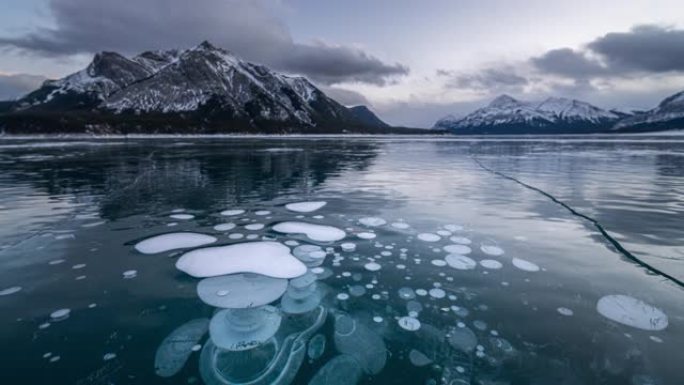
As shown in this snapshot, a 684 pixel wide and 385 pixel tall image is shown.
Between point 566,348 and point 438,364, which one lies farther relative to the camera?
Answer: point 566,348

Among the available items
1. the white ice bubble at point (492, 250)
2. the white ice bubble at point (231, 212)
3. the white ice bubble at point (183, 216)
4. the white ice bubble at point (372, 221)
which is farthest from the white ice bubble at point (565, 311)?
the white ice bubble at point (183, 216)

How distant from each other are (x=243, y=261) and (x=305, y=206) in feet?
20.5

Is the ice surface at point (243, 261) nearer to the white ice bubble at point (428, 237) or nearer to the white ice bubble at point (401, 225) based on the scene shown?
the white ice bubble at point (428, 237)

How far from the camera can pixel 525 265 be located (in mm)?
8320

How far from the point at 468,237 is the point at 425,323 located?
5050 millimetres

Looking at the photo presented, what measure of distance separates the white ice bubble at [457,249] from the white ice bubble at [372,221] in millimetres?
2823

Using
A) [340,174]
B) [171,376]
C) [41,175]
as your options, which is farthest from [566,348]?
[41,175]

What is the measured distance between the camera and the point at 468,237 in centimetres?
1045

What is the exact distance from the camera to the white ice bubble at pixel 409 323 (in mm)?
5832

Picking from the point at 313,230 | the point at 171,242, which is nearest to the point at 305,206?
the point at 313,230

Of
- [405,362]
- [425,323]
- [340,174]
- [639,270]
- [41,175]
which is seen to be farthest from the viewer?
[340,174]

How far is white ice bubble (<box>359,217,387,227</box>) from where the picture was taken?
12.0m

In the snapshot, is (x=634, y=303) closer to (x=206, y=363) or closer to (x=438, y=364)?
(x=438, y=364)

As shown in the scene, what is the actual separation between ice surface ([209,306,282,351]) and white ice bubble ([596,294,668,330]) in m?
5.37
